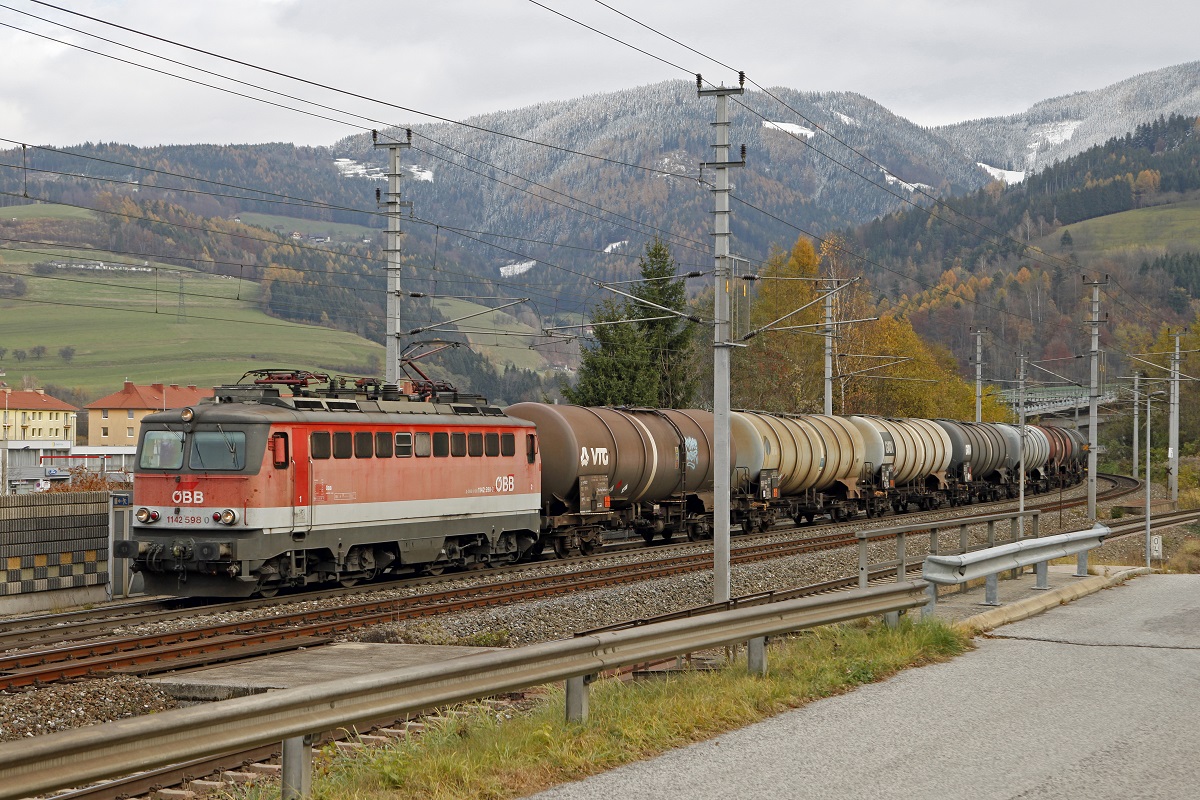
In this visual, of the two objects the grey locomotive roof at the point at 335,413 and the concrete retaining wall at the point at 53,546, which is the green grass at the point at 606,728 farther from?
the concrete retaining wall at the point at 53,546

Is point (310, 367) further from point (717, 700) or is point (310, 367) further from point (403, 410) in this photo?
point (717, 700)

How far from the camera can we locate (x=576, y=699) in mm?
9023

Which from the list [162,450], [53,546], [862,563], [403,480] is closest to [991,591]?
[862,563]

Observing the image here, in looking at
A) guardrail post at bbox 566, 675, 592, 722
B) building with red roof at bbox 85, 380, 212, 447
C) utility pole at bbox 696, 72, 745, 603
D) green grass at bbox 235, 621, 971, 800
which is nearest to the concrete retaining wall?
utility pole at bbox 696, 72, 745, 603

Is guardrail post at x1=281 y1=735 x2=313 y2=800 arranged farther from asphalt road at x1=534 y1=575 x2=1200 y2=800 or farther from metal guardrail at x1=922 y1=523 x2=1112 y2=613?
metal guardrail at x1=922 y1=523 x2=1112 y2=613

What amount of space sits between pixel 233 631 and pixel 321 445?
4.65 meters

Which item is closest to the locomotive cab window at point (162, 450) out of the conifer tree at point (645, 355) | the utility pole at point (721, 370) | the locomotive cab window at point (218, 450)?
the locomotive cab window at point (218, 450)

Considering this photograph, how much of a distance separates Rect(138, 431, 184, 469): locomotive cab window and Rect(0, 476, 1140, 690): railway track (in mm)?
2445

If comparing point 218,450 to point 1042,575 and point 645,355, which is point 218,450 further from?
point 645,355

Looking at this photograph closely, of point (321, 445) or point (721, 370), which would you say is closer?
point (721, 370)

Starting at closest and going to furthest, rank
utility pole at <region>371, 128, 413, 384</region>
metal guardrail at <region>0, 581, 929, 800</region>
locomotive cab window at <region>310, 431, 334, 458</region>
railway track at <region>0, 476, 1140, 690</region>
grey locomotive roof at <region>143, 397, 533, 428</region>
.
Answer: metal guardrail at <region>0, 581, 929, 800</region>, railway track at <region>0, 476, 1140, 690</region>, grey locomotive roof at <region>143, 397, 533, 428</region>, locomotive cab window at <region>310, 431, 334, 458</region>, utility pole at <region>371, 128, 413, 384</region>

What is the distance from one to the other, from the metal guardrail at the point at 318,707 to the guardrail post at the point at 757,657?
0.04ft

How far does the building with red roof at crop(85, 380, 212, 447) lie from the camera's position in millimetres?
138875

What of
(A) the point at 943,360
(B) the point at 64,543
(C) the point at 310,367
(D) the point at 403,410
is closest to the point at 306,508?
(D) the point at 403,410
